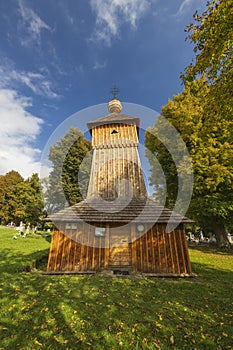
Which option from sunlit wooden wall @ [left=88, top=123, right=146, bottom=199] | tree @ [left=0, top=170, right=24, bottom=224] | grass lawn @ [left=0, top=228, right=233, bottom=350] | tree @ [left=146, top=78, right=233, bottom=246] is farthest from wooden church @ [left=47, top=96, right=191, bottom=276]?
tree @ [left=0, top=170, right=24, bottom=224]

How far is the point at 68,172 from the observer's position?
80.6ft

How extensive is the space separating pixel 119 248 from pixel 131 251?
0.67 meters

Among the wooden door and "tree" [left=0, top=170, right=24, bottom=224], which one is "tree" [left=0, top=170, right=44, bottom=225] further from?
the wooden door

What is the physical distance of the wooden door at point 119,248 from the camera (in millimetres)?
9258

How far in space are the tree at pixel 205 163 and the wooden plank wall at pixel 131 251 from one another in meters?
6.37

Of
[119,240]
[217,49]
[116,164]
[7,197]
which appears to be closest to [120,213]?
[119,240]

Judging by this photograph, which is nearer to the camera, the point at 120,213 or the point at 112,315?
the point at 112,315

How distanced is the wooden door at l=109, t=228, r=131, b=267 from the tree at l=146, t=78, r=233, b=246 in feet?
26.0

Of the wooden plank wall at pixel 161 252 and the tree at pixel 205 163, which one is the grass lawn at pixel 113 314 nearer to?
the wooden plank wall at pixel 161 252

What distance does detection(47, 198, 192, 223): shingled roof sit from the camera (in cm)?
936

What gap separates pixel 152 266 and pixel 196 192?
8460 mm

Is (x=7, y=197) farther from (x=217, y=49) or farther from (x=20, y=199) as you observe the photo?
(x=217, y=49)

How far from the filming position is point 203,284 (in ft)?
23.8

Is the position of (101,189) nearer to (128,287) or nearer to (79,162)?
(128,287)
